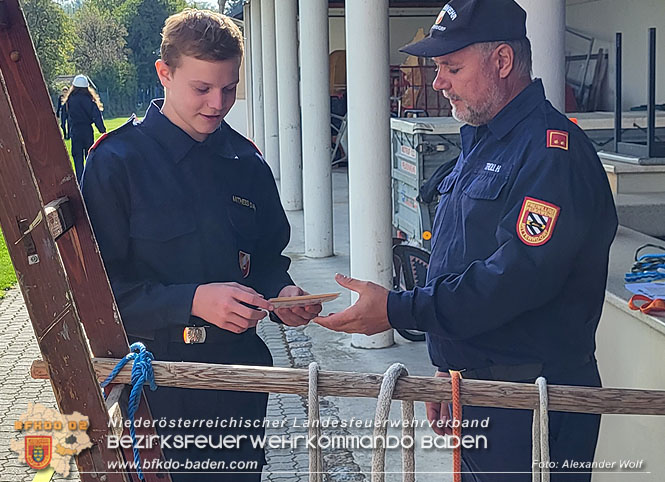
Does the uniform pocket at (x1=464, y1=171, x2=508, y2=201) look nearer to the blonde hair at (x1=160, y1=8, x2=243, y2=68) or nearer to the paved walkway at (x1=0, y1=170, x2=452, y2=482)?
the blonde hair at (x1=160, y1=8, x2=243, y2=68)

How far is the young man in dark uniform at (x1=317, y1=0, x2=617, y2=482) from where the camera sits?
7.74 ft

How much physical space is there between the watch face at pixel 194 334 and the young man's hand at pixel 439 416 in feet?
2.33

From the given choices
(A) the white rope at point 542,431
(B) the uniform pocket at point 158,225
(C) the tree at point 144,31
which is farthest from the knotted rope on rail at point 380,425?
(C) the tree at point 144,31

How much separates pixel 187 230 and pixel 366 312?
1.83 ft

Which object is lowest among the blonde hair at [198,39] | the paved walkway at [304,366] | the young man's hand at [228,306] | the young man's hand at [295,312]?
the paved walkway at [304,366]

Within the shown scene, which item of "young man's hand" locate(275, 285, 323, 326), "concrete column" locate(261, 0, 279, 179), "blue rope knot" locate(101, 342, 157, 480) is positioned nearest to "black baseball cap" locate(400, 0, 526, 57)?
"young man's hand" locate(275, 285, 323, 326)

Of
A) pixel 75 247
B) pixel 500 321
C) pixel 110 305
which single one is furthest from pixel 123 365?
pixel 500 321

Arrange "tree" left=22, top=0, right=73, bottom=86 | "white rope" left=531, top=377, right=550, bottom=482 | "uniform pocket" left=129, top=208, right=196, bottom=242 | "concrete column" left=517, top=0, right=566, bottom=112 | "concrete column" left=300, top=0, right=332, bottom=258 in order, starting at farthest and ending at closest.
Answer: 1. "tree" left=22, top=0, right=73, bottom=86
2. "concrete column" left=300, top=0, right=332, bottom=258
3. "concrete column" left=517, top=0, right=566, bottom=112
4. "uniform pocket" left=129, top=208, right=196, bottom=242
5. "white rope" left=531, top=377, right=550, bottom=482

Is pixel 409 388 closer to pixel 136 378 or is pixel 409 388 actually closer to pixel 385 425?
pixel 385 425

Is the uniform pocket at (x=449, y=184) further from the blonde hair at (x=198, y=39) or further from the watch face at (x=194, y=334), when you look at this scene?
the watch face at (x=194, y=334)

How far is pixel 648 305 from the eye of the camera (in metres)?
3.19

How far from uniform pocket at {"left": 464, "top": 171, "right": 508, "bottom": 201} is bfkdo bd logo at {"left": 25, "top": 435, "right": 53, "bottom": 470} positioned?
50.6 inches

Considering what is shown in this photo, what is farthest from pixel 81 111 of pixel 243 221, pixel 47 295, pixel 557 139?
pixel 47 295

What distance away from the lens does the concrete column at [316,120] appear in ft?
31.1
